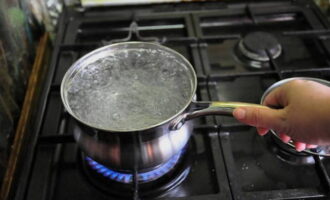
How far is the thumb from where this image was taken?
483 mm

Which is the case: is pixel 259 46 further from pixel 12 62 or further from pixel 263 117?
pixel 12 62

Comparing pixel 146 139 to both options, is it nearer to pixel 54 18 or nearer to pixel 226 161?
pixel 226 161

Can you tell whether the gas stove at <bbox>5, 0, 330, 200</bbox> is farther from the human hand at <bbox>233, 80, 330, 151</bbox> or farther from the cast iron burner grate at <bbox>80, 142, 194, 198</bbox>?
the human hand at <bbox>233, 80, 330, 151</bbox>

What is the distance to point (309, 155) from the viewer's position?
0.62m

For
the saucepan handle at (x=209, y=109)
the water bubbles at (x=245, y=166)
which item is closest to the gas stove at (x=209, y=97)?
the water bubbles at (x=245, y=166)

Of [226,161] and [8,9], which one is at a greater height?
[8,9]

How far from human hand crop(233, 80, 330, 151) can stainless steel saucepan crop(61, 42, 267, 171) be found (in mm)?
44

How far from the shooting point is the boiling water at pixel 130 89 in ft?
1.79

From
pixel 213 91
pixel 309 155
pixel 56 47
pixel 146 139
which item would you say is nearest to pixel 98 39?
pixel 56 47

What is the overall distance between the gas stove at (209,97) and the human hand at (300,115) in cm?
12

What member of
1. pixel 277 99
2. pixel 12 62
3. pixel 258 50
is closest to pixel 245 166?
pixel 277 99

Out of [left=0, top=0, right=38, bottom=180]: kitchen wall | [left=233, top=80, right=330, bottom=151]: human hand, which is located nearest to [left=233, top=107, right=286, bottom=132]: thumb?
[left=233, top=80, right=330, bottom=151]: human hand

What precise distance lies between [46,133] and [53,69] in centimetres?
16

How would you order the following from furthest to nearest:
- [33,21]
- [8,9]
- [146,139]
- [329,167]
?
[33,21]
[8,9]
[329,167]
[146,139]
